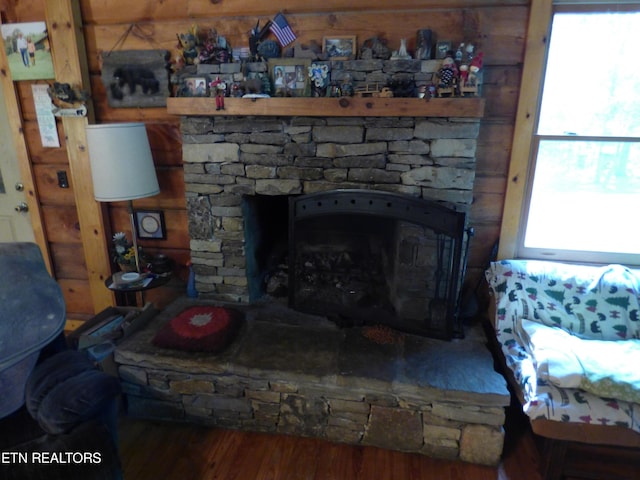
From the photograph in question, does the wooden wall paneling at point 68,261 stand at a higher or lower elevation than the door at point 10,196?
lower

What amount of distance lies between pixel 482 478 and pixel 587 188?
4.99 ft

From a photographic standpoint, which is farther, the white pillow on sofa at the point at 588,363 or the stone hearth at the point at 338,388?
the stone hearth at the point at 338,388

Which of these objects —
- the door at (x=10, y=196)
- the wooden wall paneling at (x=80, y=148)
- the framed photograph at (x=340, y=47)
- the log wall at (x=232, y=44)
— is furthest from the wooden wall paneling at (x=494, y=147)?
the door at (x=10, y=196)

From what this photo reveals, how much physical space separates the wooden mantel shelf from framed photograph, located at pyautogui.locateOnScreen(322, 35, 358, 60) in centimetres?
24

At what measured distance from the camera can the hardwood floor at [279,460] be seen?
174 centimetres

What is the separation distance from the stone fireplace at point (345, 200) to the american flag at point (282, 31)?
38 cm

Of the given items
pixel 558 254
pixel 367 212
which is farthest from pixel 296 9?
pixel 558 254

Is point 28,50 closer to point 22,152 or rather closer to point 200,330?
point 22,152

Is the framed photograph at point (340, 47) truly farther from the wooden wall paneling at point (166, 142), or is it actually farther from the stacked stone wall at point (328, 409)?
the stacked stone wall at point (328, 409)

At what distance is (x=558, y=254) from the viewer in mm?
2217

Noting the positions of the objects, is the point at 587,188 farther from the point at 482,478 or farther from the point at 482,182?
the point at 482,478

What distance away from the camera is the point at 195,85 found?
6.96 ft

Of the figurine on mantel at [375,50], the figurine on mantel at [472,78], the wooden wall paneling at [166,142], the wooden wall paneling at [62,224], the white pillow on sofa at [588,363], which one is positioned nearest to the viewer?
the white pillow on sofa at [588,363]

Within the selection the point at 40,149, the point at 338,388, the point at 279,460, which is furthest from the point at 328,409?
the point at 40,149
